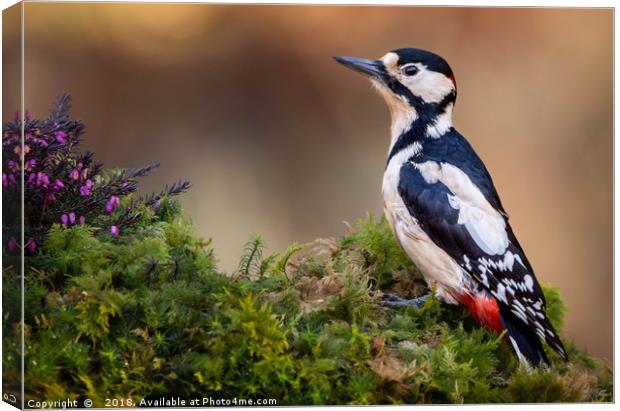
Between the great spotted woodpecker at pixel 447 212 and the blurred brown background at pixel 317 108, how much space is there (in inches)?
5.5

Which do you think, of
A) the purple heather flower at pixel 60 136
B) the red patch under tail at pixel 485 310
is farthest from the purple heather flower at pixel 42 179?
the red patch under tail at pixel 485 310

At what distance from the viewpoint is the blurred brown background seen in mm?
3936

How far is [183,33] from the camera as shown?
4.28 metres

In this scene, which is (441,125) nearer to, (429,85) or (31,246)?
(429,85)

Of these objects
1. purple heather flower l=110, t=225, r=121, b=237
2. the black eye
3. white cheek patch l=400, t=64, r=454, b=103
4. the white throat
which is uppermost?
the black eye

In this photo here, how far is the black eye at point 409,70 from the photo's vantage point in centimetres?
407

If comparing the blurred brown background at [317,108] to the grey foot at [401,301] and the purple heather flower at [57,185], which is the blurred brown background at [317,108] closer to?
the purple heather flower at [57,185]

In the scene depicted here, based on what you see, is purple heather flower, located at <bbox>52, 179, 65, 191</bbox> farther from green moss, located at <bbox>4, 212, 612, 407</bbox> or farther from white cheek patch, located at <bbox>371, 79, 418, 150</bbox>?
white cheek patch, located at <bbox>371, 79, 418, 150</bbox>

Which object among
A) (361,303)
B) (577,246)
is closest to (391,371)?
(361,303)

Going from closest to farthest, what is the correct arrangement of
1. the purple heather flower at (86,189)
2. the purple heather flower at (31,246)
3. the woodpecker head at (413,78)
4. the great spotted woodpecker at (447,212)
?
the purple heather flower at (31,246) < the purple heather flower at (86,189) < the great spotted woodpecker at (447,212) < the woodpecker head at (413,78)

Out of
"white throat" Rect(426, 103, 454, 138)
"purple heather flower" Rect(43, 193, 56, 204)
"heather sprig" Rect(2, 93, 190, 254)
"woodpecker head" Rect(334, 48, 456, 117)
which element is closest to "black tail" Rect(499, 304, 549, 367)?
"white throat" Rect(426, 103, 454, 138)

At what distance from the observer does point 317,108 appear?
5.01 meters

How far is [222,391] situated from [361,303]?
56cm

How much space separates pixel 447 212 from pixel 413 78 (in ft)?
1.81
